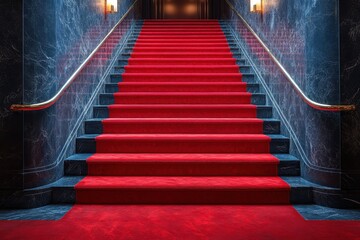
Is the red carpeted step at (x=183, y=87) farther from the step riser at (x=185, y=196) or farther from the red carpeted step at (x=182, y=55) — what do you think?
the step riser at (x=185, y=196)

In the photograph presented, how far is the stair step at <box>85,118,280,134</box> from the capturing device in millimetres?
3867

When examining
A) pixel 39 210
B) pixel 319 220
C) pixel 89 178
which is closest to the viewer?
pixel 319 220

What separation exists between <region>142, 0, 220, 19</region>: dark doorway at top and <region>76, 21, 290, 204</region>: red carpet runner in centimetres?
574

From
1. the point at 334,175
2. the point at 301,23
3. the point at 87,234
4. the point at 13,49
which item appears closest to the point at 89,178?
the point at 87,234

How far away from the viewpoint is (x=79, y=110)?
3.85 meters

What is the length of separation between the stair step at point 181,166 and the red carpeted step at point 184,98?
4.16ft

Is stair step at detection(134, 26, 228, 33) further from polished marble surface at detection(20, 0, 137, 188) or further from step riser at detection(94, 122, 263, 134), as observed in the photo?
step riser at detection(94, 122, 263, 134)

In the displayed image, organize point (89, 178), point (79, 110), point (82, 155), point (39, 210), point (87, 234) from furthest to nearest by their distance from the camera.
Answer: point (79, 110) < point (82, 155) < point (89, 178) < point (39, 210) < point (87, 234)

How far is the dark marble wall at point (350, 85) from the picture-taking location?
2836 mm

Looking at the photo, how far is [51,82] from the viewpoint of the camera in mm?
3068

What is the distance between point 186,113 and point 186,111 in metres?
0.03

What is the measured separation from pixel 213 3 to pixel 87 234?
9853mm

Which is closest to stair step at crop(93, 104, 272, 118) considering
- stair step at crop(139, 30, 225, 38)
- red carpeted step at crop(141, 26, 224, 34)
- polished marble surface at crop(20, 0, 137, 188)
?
polished marble surface at crop(20, 0, 137, 188)

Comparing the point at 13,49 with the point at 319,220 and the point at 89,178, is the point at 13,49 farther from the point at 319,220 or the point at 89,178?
the point at 319,220
